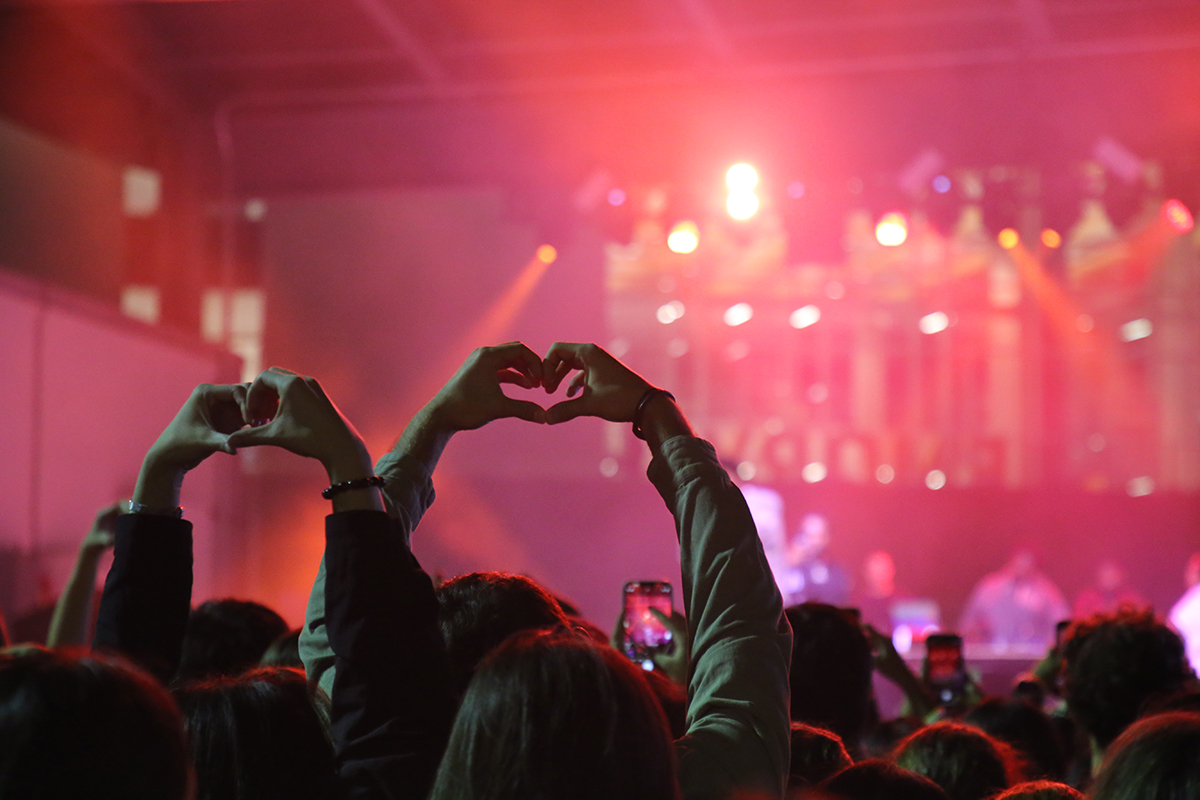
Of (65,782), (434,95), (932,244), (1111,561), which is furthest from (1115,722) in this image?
(932,244)

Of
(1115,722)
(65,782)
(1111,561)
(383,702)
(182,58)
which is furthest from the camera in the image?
(1111,561)

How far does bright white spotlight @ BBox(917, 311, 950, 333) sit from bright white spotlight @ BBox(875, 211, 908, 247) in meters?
2.96

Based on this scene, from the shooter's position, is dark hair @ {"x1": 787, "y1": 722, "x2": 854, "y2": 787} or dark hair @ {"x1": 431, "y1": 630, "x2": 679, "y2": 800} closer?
dark hair @ {"x1": 431, "y1": 630, "x2": 679, "y2": 800}

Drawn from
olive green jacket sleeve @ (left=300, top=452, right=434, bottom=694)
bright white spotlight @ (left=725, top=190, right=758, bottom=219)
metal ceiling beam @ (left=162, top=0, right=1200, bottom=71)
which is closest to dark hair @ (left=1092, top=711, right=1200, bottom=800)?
olive green jacket sleeve @ (left=300, top=452, right=434, bottom=694)

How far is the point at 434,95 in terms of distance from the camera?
6527 millimetres

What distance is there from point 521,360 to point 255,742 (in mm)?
412

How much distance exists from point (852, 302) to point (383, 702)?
9.73 meters

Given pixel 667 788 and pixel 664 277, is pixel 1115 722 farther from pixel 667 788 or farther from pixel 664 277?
pixel 664 277

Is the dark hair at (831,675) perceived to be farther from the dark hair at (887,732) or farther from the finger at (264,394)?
the finger at (264,394)

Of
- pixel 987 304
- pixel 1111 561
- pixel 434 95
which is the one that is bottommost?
pixel 1111 561

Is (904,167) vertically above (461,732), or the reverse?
(904,167)

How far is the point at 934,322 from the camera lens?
1029cm

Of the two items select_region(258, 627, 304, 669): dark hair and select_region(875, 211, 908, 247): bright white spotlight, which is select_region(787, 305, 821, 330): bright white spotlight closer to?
select_region(875, 211, 908, 247): bright white spotlight

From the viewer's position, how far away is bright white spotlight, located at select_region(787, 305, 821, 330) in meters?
10.1
